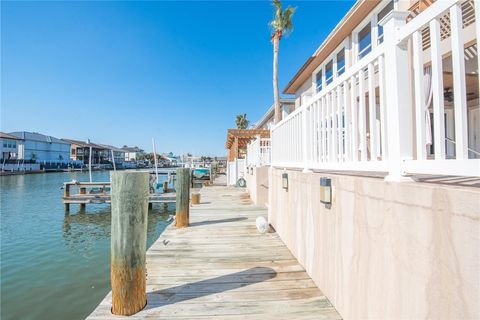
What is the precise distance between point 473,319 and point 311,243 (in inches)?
79.7

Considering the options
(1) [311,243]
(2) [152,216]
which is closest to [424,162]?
(1) [311,243]

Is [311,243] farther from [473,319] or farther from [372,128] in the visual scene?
[473,319]

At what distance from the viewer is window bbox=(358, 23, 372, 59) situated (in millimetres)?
7504

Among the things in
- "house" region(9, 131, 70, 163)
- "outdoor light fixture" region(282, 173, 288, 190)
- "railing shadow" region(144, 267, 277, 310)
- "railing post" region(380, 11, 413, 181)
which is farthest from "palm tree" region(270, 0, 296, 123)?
"house" region(9, 131, 70, 163)

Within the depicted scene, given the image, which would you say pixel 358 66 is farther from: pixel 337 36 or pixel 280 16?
pixel 280 16

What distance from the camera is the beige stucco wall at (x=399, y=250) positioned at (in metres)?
1.12

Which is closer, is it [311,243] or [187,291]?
[187,291]

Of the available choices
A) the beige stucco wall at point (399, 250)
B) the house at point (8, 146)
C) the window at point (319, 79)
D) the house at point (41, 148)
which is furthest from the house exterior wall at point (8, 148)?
the beige stucco wall at point (399, 250)

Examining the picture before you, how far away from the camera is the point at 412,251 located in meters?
1.40

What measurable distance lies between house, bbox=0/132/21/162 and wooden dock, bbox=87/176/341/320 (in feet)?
192

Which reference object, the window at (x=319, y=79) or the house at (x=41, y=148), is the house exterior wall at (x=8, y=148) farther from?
the window at (x=319, y=79)

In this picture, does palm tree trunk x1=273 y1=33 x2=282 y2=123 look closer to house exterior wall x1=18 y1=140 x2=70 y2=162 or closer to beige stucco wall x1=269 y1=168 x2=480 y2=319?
beige stucco wall x1=269 y1=168 x2=480 y2=319

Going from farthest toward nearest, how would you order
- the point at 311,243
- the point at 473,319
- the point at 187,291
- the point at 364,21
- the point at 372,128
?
the point at 364,21 → the point at 311,243 → the point at 187,291 → the point at 372,128 → the point at 473,319

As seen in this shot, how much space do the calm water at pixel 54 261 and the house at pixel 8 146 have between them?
45.1m
